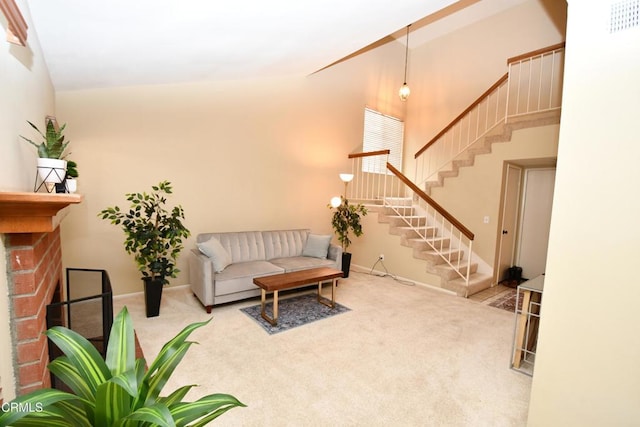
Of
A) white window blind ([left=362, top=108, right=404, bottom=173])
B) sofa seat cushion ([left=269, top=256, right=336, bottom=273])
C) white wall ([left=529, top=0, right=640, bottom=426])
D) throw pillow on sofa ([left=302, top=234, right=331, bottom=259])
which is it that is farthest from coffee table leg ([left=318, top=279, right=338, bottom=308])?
white window blind ([left=362, top=108, right=404, bottom=173])

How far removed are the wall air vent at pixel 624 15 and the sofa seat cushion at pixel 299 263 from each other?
3.58 meters

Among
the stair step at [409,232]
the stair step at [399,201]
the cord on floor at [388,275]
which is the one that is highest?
the stair step at [399,201]

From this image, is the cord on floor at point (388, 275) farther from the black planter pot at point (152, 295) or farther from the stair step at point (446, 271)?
the black planter pot at point (152, 295)

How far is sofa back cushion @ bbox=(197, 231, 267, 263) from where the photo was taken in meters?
4.17

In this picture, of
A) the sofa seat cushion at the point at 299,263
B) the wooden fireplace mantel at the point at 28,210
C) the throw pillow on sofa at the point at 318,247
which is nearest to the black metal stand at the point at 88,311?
the wooden fireplace mantel at the point at 28,210

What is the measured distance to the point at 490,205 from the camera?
4.93 m

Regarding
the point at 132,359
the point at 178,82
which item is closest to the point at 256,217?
the point at 178,82

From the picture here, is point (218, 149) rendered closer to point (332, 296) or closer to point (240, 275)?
point (240, 275)

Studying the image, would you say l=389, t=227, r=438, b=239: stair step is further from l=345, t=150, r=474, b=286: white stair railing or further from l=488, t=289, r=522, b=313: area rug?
l=488, t=289, r=522, b=313: area rug

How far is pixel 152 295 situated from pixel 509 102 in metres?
6.30

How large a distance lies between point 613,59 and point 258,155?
4.19 metres

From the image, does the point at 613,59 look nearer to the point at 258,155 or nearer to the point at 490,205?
the point at 490,205

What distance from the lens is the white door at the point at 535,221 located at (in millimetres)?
5105

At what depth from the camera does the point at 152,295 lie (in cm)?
332
